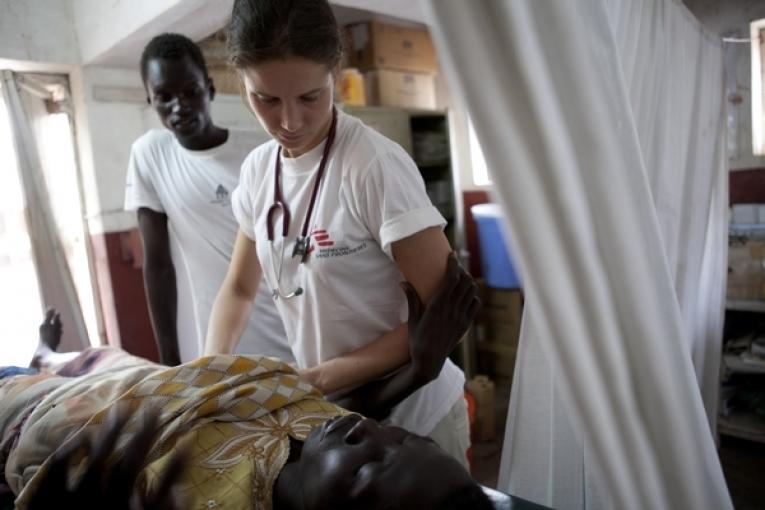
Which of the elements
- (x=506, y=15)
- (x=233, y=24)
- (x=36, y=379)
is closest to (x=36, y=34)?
(x=36, y=379)

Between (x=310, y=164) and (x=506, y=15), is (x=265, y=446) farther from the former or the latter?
(x=506, y=15)

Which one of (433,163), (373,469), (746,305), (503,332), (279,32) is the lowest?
(503,332)

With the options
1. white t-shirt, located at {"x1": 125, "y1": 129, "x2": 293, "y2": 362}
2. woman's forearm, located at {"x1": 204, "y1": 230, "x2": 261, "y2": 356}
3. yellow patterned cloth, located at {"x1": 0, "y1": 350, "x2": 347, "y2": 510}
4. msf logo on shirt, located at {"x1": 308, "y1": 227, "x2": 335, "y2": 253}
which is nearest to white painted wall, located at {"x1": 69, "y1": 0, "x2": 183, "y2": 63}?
white t-shirt, located at {"x1": 125, "y1": 129, "x2": 293, "y2": 362}

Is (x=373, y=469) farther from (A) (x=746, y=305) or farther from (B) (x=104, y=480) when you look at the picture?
(A) (x=746, y=305)

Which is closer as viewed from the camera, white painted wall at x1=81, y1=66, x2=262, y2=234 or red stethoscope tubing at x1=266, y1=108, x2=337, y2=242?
red stethoscope tubing at x1=266, y1=108, x2=337, y2=242

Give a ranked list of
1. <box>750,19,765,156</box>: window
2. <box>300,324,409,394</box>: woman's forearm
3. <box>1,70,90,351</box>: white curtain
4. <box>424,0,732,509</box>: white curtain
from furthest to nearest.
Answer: <box>750,19,765,156</box>: window
<box>1,70,90,351</box>: white curtain
<box>300,324,409,394</box>: woman's forearm
<box>424,0,732,509</box>: white curtain

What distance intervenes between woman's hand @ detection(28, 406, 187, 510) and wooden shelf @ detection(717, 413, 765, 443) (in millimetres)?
3190

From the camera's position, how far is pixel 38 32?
2670 mm

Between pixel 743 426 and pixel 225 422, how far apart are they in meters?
3.13

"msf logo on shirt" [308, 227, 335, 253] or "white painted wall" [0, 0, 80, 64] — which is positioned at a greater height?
"white painted wall" [0, 0, 80, 64]

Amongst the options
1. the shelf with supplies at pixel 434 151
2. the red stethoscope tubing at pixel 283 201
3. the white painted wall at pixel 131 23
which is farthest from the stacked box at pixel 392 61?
the red stethoscope tubing at pixel 283 201

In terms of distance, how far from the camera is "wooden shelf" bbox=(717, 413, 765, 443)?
3.02m

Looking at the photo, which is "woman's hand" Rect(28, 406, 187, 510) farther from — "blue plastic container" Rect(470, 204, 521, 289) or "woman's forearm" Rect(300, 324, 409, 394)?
"blue plastic container" Rect(470, 204, 521, 289)

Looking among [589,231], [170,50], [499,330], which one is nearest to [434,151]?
[499,330]
